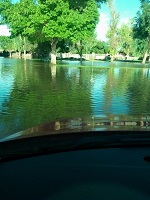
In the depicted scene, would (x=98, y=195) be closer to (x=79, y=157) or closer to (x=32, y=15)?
(x=79, y=157)

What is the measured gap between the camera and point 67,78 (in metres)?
25.6

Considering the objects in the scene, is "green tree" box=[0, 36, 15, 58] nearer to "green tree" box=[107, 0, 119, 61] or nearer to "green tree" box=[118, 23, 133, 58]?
"green tree" box=[118, 23, 133, 58]

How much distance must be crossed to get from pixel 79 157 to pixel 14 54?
389 feet

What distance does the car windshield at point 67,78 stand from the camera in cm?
380

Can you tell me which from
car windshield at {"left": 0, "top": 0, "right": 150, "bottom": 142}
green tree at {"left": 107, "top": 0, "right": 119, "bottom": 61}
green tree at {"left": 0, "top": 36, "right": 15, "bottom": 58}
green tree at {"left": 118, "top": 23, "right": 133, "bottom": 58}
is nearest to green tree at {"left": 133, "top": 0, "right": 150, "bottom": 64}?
car windshield at {"left": 0, "top": 0, "right": 150, "bottom": 142}

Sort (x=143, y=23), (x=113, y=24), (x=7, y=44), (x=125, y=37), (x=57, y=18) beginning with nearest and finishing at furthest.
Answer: (x=57, y=18) < (x=143, y=23) < (x=113, y=24) < (x=125, y=37) < (x=7, y=44)

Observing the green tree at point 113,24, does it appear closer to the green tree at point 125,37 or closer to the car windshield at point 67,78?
the car windshield at point 67,78

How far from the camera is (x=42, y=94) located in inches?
629

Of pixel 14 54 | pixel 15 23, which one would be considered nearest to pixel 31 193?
pixel 15 23

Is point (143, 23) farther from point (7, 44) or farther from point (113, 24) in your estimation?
point (7, 44)

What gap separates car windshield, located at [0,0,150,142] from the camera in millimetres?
3803

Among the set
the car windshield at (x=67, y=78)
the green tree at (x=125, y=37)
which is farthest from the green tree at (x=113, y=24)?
the green tree at (x=125, y=37)

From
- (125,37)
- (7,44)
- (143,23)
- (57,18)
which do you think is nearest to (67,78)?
(57,18)

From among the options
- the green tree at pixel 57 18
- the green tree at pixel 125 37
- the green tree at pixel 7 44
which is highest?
the green tree at pixel 57 18
